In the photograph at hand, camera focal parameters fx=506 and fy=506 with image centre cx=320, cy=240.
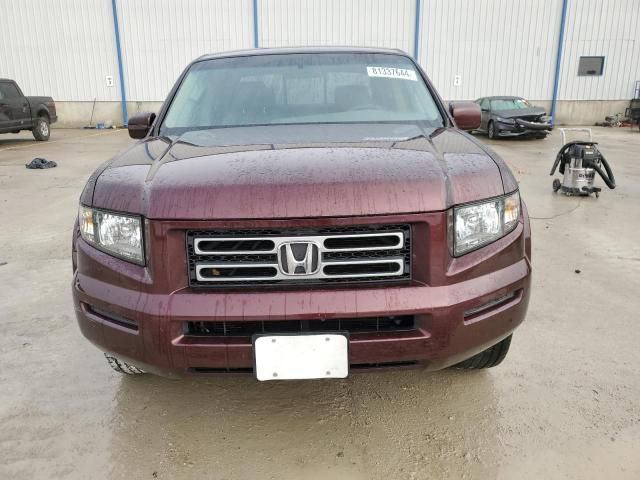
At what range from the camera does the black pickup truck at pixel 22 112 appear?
1279 cm

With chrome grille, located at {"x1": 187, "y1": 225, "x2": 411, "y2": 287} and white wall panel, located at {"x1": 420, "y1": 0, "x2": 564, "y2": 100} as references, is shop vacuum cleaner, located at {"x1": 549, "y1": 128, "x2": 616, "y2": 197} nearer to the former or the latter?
chrome grille, located at {"x1": 187, "y1": 225, "x2": 411, "y2": 287}

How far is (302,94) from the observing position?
287 centimetres

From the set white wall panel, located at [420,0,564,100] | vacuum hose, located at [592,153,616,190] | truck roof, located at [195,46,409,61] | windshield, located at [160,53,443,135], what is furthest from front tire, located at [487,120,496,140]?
windshield, located at [160,53,443,135]

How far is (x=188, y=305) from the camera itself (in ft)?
5.69

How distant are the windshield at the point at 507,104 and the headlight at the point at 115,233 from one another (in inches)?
578

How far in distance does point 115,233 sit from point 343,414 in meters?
1.26

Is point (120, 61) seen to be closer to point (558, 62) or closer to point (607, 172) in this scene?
point (558, 62)

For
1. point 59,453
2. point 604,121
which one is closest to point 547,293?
point 59,453

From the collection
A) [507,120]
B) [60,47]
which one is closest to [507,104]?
[507,120]

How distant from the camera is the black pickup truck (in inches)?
504

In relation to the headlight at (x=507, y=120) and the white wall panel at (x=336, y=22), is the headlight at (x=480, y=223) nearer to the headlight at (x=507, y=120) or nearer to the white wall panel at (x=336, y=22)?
the headlight at (x=507, y=120)

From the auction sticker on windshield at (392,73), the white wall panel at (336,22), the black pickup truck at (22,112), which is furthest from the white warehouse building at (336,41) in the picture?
the auction sticker on windshield at (392,73)

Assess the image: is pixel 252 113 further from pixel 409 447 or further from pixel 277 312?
pixel 409 447

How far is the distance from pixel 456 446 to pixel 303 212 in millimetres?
1189
